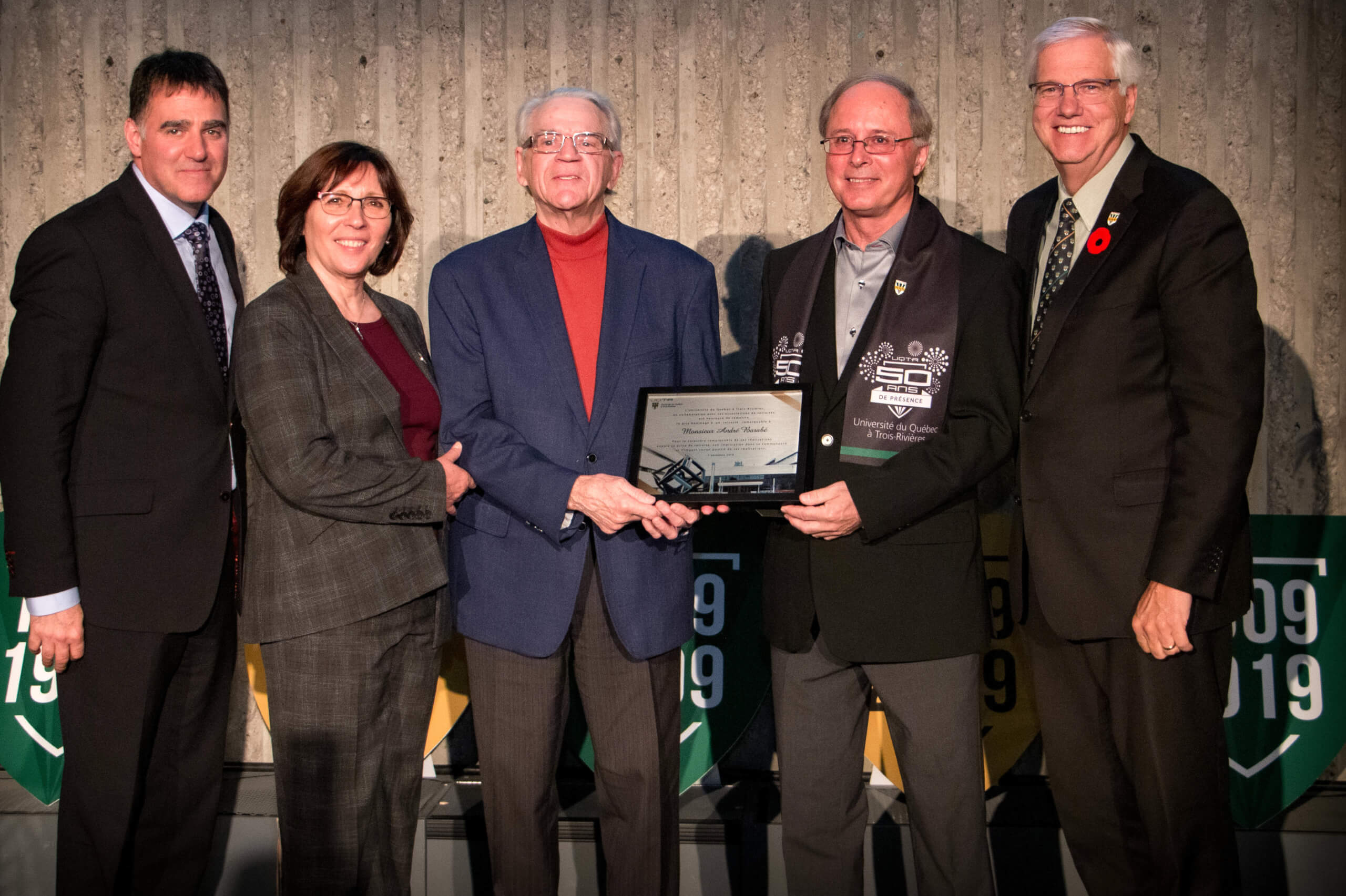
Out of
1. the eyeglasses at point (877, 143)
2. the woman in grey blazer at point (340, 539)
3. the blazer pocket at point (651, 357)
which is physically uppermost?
the eyeglasses at point (877, 143)

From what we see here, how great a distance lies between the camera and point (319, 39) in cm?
356

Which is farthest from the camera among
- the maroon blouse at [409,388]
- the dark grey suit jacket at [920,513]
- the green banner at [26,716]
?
the green banner at [26,716]

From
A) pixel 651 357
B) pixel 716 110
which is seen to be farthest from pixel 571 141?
pixel 716 110

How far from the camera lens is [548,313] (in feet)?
7.59

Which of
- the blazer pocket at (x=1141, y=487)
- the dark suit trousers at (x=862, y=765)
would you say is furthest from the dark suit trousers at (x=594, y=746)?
the blazer pocket at (x=1141, y=487)

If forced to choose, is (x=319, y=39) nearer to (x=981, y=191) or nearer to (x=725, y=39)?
(x=725, y=39)

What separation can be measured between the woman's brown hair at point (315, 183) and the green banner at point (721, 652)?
4.94 ft

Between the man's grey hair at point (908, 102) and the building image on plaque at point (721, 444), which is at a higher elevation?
the man's grey hair at point (908, 102)

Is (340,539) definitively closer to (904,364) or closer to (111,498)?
(111,498)

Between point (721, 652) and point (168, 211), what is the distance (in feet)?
6.62

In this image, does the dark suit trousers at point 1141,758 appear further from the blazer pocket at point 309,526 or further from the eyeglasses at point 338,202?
the eyeglasses at point 338,202

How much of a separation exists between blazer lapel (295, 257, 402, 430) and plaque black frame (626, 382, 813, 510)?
21.6 inches

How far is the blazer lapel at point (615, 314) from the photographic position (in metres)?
2.29

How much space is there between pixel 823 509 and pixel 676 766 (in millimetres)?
734
